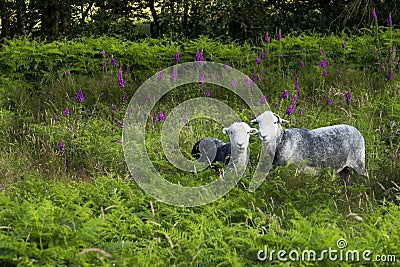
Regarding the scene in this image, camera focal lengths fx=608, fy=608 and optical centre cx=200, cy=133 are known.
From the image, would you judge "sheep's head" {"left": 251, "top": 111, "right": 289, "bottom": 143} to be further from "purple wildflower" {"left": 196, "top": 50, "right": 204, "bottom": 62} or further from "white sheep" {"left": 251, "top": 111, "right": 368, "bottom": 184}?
"purple wildflower" {"left": 196, "top": 50, "right": 204, "bottom": 62}

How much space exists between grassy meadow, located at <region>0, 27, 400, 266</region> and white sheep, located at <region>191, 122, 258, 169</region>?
0.21m

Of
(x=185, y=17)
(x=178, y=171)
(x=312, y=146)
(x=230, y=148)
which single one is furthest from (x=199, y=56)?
(x=185, y=17)

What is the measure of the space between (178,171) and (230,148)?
666 millimetres

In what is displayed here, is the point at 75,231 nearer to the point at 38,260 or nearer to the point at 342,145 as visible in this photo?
the point at 38,260

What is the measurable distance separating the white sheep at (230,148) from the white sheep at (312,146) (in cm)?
17

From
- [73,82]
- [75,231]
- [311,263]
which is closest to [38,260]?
[75,231]

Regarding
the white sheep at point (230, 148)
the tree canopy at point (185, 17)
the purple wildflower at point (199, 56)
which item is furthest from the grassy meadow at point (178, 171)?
the tree canopy at point (185, 17)

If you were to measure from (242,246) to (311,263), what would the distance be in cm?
57

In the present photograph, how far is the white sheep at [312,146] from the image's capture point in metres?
5.50

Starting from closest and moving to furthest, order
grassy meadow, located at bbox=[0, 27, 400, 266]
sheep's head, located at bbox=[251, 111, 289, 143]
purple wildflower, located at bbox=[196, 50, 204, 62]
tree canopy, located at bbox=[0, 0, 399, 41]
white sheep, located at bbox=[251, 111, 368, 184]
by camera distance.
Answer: grassy meadow, located at bbox=[0, 27, 400, 266], sheep's head, located at bbox=[251, 111, 289, 143], white sheep, located at bbox=[251, 111, 368, 184], purple wildflower, located at bbox=[196, 50, 204, 62], tree canopy, located at bbox=[0, 0, 399, 41]

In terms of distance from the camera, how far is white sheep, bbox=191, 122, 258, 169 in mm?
5344

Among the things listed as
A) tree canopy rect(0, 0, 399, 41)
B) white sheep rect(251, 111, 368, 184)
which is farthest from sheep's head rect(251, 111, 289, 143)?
tree canopy rect(0, 0, 399, 41)

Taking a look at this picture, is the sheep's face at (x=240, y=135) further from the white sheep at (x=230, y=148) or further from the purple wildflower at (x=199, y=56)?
the purple wildflower at (x=199, y=56)

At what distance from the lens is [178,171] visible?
598cm
